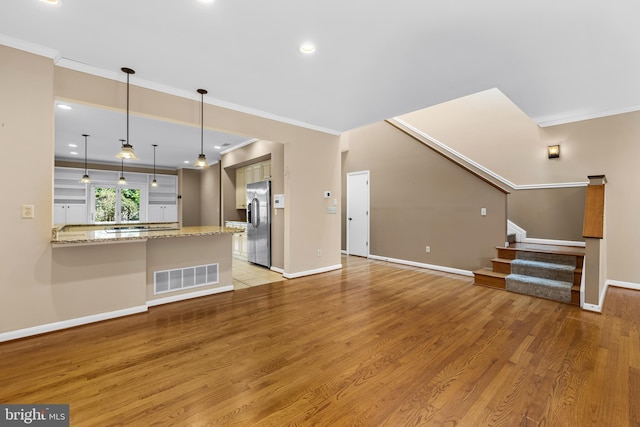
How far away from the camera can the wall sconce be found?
4719 mm

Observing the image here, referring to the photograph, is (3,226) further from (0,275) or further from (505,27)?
(505,27)

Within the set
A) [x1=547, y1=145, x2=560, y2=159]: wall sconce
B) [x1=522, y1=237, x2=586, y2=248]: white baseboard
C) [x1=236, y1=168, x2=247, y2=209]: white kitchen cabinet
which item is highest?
[x1=547, y1=145, x2=560, y2=159]: wall sconce

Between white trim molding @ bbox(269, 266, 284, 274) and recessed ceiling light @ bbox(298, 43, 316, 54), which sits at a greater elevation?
recessed ceiling light @ bbox(298, 43, 316, 54)

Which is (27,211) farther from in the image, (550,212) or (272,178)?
(550,212)

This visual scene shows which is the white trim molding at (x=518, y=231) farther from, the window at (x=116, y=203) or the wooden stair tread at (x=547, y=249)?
the window at (x=116, y=203)

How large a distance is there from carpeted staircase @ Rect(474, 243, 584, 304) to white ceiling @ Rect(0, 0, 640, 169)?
2.26 metres

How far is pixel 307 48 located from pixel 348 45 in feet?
1.25

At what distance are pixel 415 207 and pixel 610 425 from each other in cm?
436

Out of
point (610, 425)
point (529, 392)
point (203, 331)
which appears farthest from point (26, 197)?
point (610, 425)

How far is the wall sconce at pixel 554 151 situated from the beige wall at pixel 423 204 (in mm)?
1225

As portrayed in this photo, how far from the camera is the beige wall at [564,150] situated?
421 cm

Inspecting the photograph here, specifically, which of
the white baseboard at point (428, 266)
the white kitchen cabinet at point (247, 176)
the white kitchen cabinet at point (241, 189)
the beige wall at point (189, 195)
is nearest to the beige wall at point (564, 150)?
the white baseboard at point (428, 266)

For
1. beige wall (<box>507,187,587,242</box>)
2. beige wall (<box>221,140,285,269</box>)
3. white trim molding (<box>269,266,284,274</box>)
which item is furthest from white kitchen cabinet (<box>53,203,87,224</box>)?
beige wall (<box>507,187,587,242</box>)

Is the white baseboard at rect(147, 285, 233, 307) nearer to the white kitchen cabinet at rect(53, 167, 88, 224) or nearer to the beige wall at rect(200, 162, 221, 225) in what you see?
the beige wall at rect(200, 162, 221, 225)
